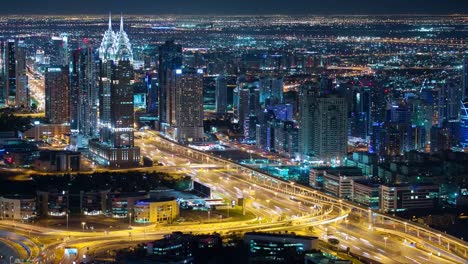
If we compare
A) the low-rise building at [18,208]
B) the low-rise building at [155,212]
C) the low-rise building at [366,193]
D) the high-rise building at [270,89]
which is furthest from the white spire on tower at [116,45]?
the low-rise building at [155,212]

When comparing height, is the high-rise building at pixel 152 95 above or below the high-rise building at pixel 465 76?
below

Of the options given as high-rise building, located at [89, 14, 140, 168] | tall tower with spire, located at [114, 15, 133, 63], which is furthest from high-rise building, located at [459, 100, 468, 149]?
tall tower with spire, located at [114, 15, 133, 63]

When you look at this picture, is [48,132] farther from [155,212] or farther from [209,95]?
[155,212]

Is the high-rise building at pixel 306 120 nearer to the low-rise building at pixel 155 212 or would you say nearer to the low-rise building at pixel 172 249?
the low-rise building at pixel 155 212

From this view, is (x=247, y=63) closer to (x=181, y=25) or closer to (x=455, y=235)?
(x=181, y=25)

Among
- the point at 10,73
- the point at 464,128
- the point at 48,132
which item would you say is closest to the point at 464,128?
the point at 464,128

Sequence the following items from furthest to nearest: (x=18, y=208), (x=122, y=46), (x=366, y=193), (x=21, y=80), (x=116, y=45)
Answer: (x=21, y=80) < (x=122, y=46) < (x=116, y=45) < (x=366, y=193) < (x=18, y=208)

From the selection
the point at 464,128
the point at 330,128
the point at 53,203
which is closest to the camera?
the point at 53,203
